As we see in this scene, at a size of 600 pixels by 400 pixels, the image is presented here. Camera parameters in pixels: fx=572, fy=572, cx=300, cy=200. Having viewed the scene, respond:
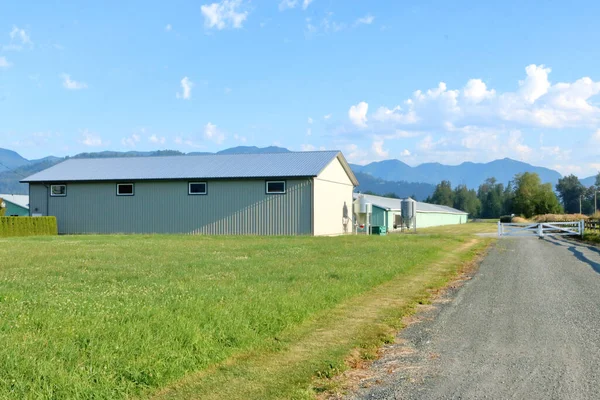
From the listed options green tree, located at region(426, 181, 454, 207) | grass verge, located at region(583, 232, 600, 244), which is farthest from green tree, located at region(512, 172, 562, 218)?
green tree, located at region(426, 181, 454, 207)

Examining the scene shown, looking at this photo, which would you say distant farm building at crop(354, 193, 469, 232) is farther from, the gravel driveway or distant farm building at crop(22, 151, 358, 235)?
the gravel driveway

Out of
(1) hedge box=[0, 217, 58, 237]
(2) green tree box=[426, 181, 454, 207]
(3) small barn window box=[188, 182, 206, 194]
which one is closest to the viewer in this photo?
(1) hedge box=[0, 217, 58, 237]

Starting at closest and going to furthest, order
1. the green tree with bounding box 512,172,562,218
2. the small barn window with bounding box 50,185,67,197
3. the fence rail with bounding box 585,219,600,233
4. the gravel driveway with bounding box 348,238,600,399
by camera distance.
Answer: the gravel driveway with bounding box 348,238,600,399 < the fence rail with bounding box 585,219,600,233 < the small barn window with bounding box 50,185,67,197 < the green tree with bounding box 512,172,562,218

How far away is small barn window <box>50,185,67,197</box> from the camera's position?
38188mm

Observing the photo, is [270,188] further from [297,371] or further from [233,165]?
[297,371]

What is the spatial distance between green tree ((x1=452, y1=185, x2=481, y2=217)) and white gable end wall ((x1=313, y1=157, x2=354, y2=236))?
4681 inches

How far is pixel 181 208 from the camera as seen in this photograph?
1403 inches

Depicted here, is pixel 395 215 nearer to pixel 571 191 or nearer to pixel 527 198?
pixel 527 198

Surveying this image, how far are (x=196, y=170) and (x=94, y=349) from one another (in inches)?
1234

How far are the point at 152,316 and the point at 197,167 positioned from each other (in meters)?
30.7

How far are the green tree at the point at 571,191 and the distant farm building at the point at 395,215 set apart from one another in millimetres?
23531

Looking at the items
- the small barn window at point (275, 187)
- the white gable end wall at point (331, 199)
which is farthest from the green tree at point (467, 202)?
the small barn window at point (275, 187)

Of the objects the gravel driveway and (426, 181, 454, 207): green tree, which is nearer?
the gravel driveway

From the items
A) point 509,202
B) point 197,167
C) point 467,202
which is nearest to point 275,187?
point 197,167
